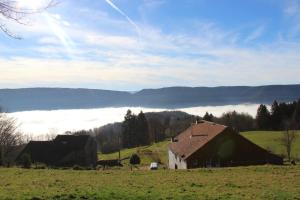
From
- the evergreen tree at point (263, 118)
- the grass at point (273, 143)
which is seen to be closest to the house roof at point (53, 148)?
the grass at point (273, 143)

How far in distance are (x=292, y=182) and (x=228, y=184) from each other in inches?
130

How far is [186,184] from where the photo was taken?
2153 cm

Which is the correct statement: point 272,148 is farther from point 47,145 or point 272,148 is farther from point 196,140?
point 47,145

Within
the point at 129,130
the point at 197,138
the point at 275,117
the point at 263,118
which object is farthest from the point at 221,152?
the point at 129,130

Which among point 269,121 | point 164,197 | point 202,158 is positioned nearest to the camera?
point 164,197

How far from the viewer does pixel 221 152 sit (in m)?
53.2

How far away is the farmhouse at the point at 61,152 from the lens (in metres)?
77.4

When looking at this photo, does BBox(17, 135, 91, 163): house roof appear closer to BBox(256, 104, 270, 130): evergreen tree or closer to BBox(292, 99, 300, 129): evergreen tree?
BBox(292, 99, 300, 129): evergreen tree

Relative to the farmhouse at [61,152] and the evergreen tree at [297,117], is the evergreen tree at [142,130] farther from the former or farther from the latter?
the farmhouse at [61,152]

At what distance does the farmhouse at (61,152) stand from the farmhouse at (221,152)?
26.1 m

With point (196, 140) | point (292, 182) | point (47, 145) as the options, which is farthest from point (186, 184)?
point (47, 145)

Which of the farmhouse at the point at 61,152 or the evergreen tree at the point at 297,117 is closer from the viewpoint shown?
the farmhouse at the point at 61,152

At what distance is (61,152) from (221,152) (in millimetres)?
34784

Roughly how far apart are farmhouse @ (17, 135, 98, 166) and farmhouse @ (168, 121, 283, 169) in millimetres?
26136
